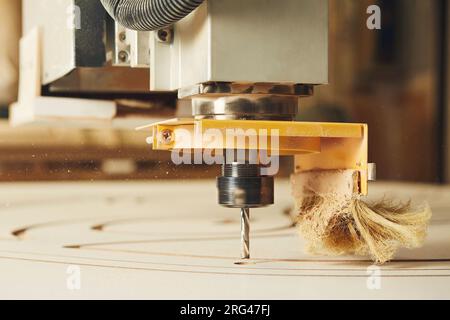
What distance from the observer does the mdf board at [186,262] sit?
27.0 inches

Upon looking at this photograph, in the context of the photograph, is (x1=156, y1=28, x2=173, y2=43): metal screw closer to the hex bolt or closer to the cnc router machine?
the cnc router machine

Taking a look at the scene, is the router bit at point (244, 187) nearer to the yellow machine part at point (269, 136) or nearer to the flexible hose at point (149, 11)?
the yellow machine part at point (269, 136)

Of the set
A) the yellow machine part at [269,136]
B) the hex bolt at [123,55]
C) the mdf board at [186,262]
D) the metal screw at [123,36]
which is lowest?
the mdf board at [186,262]

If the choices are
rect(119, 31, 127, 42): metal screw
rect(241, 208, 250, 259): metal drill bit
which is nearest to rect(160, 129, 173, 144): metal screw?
rect(241, 208, 250, 259): metal drill bit

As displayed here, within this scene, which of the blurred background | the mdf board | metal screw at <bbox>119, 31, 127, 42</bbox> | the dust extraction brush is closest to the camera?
the mdf board

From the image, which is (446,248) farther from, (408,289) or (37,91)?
(37,91)

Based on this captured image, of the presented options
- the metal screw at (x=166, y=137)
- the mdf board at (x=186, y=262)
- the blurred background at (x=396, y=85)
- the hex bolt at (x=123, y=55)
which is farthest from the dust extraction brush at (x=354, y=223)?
the blurred background at (x=396, y=85)

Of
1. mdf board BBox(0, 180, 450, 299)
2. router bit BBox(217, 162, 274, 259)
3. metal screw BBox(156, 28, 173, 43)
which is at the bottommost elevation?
mdf board BBox(0, 180, 450, 299)

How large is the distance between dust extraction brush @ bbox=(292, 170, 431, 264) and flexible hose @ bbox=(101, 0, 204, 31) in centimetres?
26

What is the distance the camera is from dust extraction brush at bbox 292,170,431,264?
2.60ft

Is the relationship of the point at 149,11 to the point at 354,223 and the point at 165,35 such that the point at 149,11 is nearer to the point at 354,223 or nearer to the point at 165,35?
the point at 165,35

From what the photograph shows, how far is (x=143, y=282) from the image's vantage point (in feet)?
2.37
